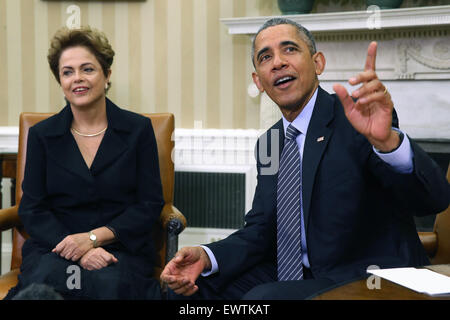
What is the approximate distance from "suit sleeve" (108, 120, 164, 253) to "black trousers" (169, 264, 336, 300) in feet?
1.68

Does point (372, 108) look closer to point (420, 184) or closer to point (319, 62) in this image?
point (420, 184)

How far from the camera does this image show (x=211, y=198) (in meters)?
3.18

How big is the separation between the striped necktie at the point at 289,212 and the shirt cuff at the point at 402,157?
0.33 meters

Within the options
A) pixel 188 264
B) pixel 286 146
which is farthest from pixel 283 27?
pixel 188 264

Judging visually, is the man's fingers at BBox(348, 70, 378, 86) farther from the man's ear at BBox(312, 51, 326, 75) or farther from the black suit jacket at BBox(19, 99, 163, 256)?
the black suit jacket at BBox(19, 99, 163, 256)

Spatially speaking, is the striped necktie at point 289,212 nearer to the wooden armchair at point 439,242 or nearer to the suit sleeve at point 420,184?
the suit sleeve at point 420,184

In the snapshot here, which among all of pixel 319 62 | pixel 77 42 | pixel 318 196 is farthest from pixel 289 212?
pixel 77 42

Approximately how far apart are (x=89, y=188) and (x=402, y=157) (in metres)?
1.19

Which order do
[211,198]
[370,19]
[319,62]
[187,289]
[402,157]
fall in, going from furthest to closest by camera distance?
1. [211,198]
2. [370,19]
3. [319,62]
4. [187,289]
5. [402,157]

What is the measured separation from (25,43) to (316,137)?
8.21 feet

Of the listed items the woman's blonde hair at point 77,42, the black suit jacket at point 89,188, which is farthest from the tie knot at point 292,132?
the woman's blonde hair at point 77,42

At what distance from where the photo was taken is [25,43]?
330 centimetres

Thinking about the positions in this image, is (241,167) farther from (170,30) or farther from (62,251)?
(62,251)

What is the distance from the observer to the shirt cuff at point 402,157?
1.24m
